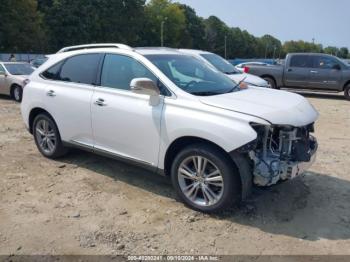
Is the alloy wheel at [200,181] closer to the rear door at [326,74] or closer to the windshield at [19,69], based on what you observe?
the windshield at [19,69]

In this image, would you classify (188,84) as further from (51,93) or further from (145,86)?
(51,93)

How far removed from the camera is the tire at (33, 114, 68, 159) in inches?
245

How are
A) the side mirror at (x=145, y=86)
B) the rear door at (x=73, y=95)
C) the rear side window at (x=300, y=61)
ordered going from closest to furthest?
1. the side mirror at (x=145, y=86)
2. the rear door at (x=73, y=95)
3. the rear side window at (x=300, y=61)

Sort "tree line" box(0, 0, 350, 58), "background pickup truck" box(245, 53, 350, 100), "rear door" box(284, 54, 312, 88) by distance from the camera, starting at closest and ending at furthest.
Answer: "background pickup truck" box(245, 53, 350, 100) → "rear door" box(284, 54, 312, 88) → "tree line" box(0, 0, 350, 58)

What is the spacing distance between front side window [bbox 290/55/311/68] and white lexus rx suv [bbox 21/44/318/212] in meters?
11.8

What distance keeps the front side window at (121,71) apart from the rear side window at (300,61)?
41.3 feet

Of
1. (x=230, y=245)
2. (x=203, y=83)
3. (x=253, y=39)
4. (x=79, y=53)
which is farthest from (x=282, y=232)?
(x=253, y=39)

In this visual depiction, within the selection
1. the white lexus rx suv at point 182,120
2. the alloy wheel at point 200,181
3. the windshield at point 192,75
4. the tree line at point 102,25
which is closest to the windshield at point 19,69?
the white lexus rx suv at point 182,120

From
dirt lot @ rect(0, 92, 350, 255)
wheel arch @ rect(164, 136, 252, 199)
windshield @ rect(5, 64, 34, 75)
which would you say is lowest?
dirt lot @ rect(0, 92, 350, 255)

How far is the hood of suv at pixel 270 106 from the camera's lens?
4293mm

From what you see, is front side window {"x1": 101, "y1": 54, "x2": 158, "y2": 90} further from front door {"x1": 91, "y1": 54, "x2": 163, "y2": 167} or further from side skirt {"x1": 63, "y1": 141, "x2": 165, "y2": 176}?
side skirt {"x1": 63, "y1": 141, "x2": 165, "y2": 176}

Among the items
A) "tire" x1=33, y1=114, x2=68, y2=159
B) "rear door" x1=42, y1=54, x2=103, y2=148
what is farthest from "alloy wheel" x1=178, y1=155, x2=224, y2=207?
"tire" x1=33, y1=114, x2=68, y2=159

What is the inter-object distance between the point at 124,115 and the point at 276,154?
187 cm

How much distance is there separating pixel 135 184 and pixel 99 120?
975 mm
